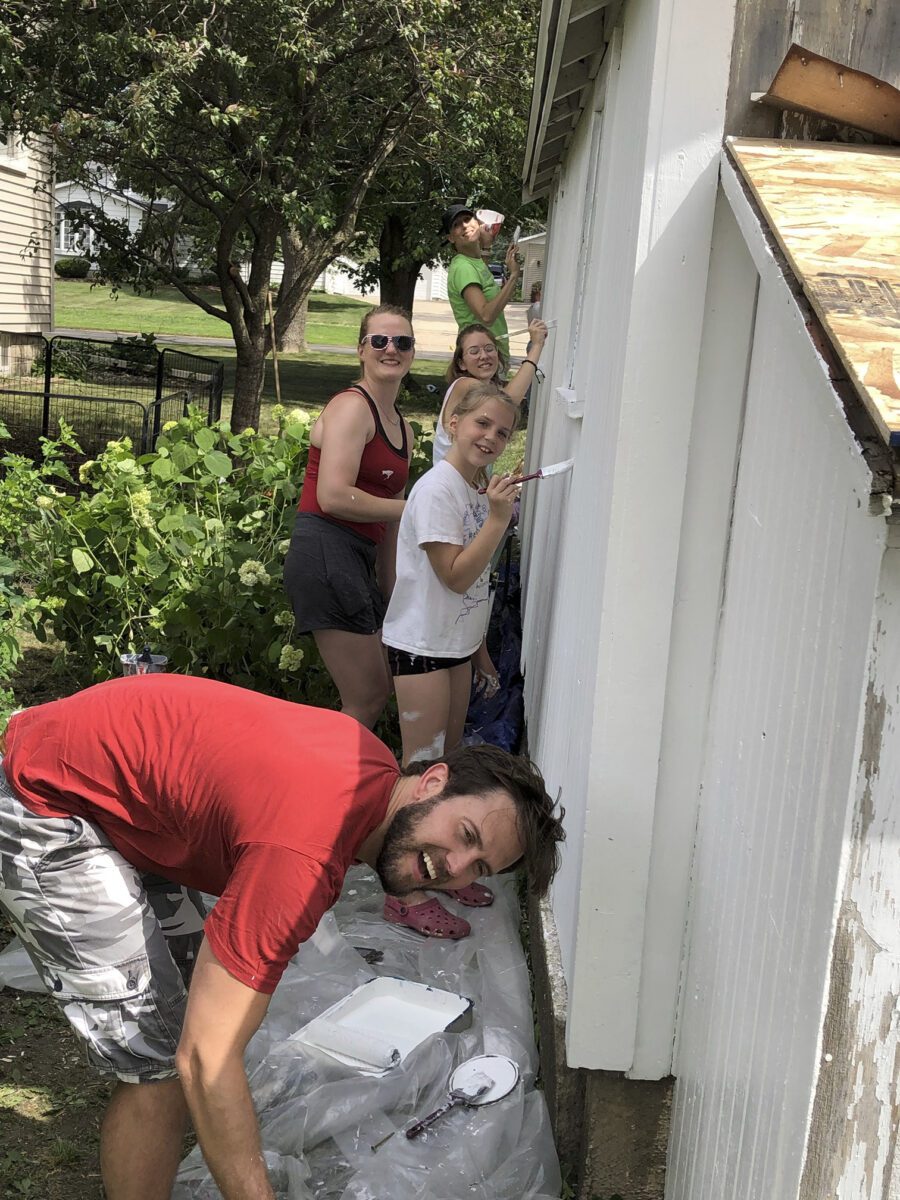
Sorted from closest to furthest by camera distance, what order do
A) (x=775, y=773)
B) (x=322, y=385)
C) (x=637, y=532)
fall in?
(x=775, y=773)
(x=637, y=532)
(x=322, y=385)

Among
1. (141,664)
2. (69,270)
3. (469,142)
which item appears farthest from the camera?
(69,270)

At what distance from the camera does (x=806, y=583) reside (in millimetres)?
1785

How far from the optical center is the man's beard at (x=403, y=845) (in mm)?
2131

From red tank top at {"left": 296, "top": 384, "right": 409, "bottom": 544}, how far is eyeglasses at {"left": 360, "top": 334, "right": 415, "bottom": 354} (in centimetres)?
16

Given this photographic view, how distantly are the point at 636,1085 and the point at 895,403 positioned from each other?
1.88 meters

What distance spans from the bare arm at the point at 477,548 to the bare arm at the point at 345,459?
1.56 feet

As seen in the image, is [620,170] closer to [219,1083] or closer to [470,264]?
[219,1083]

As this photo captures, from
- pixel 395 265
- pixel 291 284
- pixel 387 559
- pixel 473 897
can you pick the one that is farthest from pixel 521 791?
pixel 395 265

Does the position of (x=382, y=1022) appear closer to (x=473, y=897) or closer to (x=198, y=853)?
(x=473, y=897)

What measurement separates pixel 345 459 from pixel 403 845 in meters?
2.33

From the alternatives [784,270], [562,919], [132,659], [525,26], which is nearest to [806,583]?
[784,270]

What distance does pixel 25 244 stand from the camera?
738 inches

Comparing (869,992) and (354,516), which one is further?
(354,516)

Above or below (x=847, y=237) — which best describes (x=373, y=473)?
below
